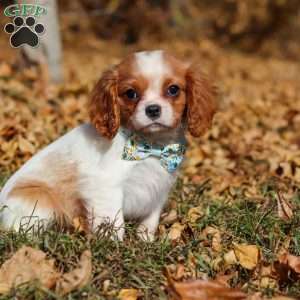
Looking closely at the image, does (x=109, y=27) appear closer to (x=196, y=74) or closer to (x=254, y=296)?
(x=196, y=74)

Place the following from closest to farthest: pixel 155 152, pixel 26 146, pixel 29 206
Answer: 1. pixel 29 206
2. pixel 155 152
3. pixel 26 146

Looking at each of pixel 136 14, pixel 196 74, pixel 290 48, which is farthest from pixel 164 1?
pixel 196 74

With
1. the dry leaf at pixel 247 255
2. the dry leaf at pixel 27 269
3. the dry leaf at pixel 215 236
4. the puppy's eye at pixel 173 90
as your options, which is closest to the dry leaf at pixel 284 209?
the dry leaf at pixel 215 236


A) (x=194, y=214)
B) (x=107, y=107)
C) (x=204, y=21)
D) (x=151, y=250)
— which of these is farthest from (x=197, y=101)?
(x=204, y=21)

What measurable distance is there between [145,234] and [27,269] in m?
1.02

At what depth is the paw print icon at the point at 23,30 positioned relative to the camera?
5961 mm

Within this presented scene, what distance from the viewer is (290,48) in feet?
55.3

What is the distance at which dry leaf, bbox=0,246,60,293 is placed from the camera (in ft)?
10.5

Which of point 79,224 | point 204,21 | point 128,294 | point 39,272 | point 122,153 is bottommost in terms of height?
point 128,294

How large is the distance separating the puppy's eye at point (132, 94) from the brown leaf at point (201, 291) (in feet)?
4.30

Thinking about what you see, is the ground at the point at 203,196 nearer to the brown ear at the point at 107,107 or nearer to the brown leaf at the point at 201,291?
the brown leaf at the point at 201,291

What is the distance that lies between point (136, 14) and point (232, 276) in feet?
41.3

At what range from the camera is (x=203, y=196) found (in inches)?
193

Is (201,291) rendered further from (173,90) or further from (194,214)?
(173,90)
